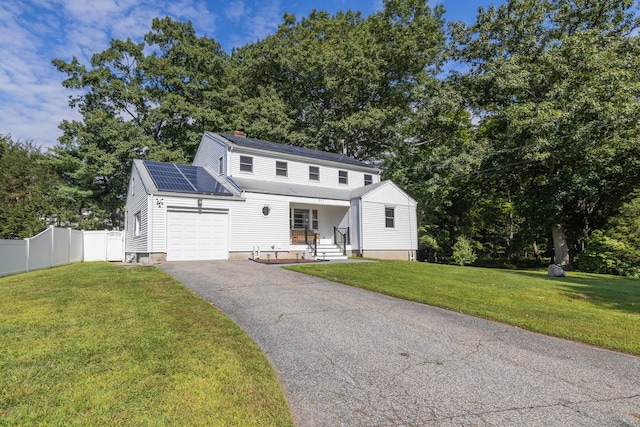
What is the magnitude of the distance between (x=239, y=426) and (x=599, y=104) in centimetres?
2070

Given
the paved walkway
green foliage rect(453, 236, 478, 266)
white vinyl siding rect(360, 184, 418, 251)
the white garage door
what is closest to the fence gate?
the white garage door

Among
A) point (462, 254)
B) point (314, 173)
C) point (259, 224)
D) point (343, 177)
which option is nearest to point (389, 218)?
point (343, 177)

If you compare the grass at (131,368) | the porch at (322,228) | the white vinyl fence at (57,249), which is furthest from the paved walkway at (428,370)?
the porch at (322,228)

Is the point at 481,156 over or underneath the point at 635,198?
over

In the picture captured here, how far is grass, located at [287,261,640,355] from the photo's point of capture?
→ 5008mm

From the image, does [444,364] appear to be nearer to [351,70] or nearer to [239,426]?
[239,426]

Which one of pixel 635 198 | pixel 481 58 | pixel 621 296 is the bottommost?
pixel 621 296

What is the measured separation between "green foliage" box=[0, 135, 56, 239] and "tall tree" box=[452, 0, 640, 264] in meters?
31.8

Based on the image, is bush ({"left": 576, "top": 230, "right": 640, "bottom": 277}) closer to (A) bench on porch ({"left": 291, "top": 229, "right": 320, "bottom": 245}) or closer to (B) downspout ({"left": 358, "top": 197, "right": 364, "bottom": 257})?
(B) downspout ({"left": 358, "top": 197, "right": 364, "bottom": 257})

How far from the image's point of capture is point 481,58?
882 inches

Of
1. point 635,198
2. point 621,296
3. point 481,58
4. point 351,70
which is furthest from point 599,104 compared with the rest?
point 351,70

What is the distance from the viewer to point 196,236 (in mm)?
14359

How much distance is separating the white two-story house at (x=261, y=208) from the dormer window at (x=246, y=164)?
5cm

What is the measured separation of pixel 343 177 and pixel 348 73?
39.3 feet
